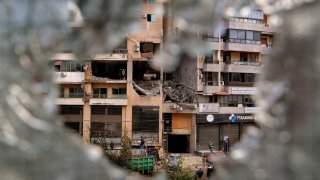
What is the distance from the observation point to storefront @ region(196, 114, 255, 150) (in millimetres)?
9523

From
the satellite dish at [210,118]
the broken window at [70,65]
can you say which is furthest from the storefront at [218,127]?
the broken window at [70,65]

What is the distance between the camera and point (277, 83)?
808mm

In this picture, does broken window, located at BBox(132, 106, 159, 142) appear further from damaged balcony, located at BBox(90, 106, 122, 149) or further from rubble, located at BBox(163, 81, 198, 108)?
rubble, located at BBox(163, 81, 198, 108)

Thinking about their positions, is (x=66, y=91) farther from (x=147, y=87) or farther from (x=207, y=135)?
(x=207, y=135)

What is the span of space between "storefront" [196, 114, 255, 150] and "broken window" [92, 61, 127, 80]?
1886 mm

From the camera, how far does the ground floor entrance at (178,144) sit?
31.4 ft

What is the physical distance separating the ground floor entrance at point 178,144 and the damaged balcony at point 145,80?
3.88 ft

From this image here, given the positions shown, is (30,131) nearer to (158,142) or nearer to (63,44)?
(63,44)

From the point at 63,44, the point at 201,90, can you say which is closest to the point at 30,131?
the point at 63,44

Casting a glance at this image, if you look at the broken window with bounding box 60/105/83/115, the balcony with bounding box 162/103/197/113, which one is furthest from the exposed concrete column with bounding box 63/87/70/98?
the balcony with bounding box 162/103/197/113

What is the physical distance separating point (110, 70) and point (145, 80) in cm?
80

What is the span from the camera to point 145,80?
9359 mm

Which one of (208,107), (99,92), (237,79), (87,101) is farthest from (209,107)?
(87,101)

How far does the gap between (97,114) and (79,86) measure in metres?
0.66
